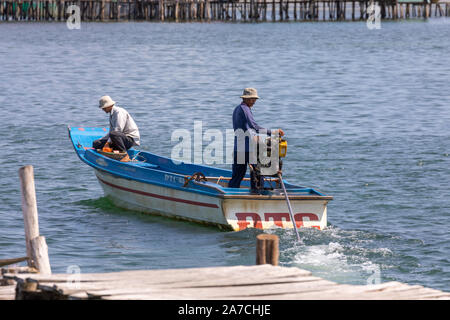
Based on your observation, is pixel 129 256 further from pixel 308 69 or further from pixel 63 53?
pixel 63 53

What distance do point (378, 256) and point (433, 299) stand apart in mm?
4580

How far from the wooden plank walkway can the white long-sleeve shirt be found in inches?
301

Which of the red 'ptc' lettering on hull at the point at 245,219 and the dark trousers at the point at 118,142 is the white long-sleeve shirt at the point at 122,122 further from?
the red 'ptc' lettering on hull at the point at 245,219

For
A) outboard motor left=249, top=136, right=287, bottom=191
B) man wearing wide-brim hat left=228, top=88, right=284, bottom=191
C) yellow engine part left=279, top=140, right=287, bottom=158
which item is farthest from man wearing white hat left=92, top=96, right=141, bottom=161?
yellow engine part left=279, top=140, right=287, bottom=158

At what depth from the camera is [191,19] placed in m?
85.1

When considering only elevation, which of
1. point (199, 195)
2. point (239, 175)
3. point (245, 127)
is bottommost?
point (199, 195)

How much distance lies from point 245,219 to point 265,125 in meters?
14.0

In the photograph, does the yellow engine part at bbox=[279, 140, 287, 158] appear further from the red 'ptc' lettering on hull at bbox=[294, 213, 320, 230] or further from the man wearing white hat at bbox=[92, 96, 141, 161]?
the man wearing white hat at bbox=[92, 96, 141, 161]

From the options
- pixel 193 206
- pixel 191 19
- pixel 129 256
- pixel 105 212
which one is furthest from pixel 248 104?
pixel 191 19

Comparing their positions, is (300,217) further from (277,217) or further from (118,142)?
(118,142)

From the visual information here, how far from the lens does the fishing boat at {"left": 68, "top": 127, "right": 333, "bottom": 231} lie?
13.8 metres

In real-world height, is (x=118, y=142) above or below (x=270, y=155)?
below

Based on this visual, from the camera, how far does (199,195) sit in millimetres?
14312

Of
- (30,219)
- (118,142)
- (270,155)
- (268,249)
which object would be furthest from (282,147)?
(30,219)
